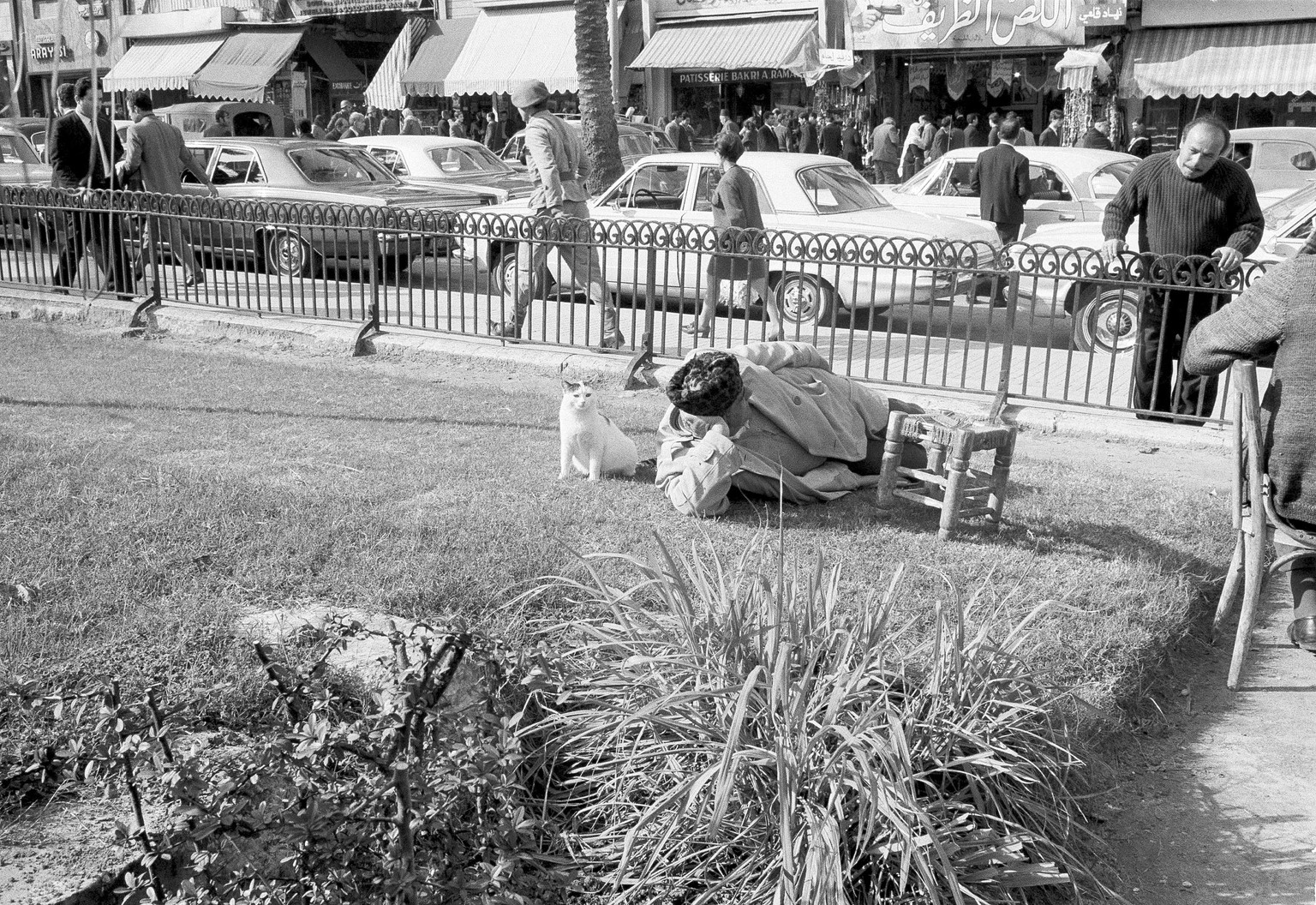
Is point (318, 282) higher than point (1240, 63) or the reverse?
the reverse

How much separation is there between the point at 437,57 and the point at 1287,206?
23880 mm

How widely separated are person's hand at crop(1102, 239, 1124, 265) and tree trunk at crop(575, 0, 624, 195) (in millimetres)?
9743

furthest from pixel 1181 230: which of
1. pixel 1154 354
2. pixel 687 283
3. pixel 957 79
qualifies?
pixel 957 79

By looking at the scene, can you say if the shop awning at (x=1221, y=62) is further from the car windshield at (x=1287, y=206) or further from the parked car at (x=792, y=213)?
the car windshield at (x=1287, y=206)

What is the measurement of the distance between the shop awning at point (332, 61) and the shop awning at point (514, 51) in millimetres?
5186

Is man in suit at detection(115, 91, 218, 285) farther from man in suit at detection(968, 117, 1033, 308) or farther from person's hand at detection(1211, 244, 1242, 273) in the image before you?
person's hand at detection(1211, 244, 1242, 273)

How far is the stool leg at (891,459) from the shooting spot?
17.6 ft

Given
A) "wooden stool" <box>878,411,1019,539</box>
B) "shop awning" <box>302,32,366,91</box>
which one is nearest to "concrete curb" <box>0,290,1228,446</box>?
"wooden stool" <box>878,411,1019,539</box>

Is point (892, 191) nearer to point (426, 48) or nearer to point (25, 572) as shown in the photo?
point (25, 572)

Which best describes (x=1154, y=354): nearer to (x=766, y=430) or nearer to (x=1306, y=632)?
(x=766, y=430)

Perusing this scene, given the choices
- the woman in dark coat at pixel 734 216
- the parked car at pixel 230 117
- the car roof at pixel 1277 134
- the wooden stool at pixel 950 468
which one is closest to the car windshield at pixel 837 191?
the woman in dark coat at pixel 734 216

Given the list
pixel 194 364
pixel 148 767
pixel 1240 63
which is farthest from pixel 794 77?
pixel 148 767

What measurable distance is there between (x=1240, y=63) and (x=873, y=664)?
21004 mm

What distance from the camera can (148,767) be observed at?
2.86 metres
